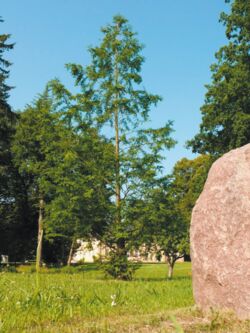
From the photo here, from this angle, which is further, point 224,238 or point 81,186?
point 81,186

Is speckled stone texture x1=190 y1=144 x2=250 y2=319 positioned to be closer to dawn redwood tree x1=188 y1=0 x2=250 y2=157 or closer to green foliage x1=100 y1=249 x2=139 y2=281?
green foliage x1=100 y1=249 x2=139 y2=281

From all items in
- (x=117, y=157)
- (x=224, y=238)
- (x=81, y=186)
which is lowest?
(x=224, y=238)

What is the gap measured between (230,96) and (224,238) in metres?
20.0

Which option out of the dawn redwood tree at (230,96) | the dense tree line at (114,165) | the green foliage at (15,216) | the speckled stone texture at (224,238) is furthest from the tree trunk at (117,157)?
the green foliage at (15,216)

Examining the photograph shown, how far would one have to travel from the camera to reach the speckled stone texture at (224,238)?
20.5 ft

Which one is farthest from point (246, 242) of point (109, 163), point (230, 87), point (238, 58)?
point (238, 58)

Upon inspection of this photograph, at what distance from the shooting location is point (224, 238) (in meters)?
6.51

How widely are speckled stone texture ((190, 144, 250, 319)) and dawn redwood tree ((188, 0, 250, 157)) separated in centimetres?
1765

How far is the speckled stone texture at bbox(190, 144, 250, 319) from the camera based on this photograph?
6258mm

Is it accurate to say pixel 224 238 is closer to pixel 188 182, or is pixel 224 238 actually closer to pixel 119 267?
pixel 119 267

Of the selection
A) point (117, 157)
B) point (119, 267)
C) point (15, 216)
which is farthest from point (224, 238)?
point (15, 216)

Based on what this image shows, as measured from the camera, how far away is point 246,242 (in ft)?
20.5

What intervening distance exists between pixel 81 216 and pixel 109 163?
8.17 feet

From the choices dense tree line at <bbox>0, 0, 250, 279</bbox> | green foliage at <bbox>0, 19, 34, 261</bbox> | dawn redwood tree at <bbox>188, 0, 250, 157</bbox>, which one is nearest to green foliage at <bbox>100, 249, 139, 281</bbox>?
dense tree line at <bbox>0, 0, 250, 279</bbox>
